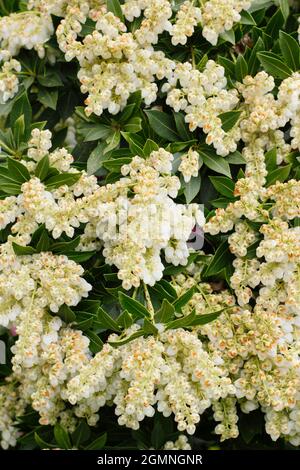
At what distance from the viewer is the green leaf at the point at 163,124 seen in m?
3.34

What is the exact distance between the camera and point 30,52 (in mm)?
3697

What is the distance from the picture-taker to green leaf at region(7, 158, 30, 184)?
3146 mm

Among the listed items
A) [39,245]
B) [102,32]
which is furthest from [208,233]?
[102,32]

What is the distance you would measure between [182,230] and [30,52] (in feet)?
4.38

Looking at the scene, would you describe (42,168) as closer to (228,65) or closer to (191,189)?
(191,189)

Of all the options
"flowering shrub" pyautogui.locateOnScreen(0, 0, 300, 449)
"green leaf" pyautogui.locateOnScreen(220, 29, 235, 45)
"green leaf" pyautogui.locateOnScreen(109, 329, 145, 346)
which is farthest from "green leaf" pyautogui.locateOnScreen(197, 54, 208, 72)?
"green leaf" pyautogui.locateOnScreen(109, 329, 145, 346)

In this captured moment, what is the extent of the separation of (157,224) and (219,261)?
395 millimetres

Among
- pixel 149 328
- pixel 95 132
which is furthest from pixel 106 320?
pixel 95 132

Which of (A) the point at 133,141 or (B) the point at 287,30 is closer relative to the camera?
(A) the point at 133,141

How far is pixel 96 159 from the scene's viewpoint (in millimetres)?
3318

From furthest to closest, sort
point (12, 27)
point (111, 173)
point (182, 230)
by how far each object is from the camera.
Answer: point (12, 27) → point (111, 173) → point (182, 230)

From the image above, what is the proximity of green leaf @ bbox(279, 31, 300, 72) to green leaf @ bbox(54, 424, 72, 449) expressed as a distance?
78.3 inches

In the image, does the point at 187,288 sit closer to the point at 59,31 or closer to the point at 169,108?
the point at 169,108

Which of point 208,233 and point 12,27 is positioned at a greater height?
point 12,27
